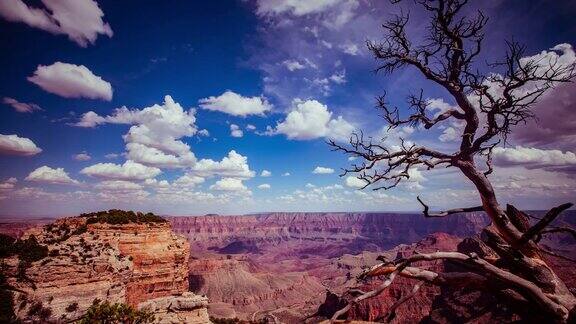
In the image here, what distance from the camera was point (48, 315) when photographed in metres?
26.1

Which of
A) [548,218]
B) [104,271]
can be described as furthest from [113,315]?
[548,218]

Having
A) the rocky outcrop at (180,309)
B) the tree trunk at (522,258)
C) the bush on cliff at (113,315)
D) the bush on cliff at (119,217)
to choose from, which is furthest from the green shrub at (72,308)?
the tree trunk at (522,258)

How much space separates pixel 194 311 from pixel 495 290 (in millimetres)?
30153

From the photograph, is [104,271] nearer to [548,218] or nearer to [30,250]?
[30,250]

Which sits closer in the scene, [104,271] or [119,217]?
[104,271]

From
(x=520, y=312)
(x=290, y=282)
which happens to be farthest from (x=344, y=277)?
(x=520, y=312)

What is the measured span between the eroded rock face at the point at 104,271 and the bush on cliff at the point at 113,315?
3.25 meters

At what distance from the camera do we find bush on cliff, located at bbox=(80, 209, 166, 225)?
128ft

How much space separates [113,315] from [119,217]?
55.1ft

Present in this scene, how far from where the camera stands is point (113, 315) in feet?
84.2

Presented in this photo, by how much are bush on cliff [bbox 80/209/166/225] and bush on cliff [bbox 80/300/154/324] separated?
15255 millimetres

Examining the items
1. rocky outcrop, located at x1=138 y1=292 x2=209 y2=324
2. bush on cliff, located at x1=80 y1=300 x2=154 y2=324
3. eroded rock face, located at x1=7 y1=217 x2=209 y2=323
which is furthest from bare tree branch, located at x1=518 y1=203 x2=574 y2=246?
eroded rock face, located at x1=7 y1=217 x2=209 y2=323

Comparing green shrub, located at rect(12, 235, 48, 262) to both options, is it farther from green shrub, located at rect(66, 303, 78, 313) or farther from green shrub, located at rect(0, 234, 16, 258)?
green shrub, located at rect(66, 303, 78, 313)

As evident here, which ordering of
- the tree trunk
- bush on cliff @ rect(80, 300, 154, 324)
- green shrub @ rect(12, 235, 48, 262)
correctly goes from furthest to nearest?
green shrub @ rect(12, 235, 48, 262) < bush on cliff @ rect(80, 300, 154, 324) < the tree trunk
